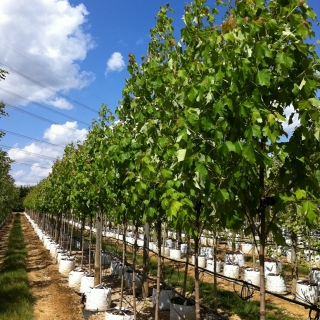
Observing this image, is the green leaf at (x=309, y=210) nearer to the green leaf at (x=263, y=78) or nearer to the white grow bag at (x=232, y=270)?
the green leaf at (x=263, y=78)

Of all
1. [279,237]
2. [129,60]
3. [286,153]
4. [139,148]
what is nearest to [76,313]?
[139,148]

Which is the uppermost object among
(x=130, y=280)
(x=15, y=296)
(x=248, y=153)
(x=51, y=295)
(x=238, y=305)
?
(x=248, y=153)

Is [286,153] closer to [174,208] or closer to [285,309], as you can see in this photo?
[174,208]

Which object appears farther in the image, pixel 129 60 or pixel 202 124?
pixel 129 60

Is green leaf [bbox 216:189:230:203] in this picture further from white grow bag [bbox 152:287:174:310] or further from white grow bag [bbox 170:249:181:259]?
white grow bag [bbox 170:249:181:259]

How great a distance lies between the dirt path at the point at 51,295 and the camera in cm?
962

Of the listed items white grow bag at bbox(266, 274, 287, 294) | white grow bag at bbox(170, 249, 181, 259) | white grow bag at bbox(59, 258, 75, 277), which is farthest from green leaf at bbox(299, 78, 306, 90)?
white grow bag at bbox(170, 249, 181, 259)

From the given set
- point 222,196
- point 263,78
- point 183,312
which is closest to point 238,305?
point 183,312

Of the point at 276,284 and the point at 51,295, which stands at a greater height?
the point at 276,284

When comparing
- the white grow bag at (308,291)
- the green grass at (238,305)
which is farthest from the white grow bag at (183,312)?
the white grow bag at (308,291)

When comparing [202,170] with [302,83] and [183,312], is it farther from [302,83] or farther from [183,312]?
[183,312]

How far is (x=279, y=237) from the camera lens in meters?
3.32

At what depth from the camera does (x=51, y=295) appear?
11672mm

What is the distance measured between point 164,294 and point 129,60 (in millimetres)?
6147
